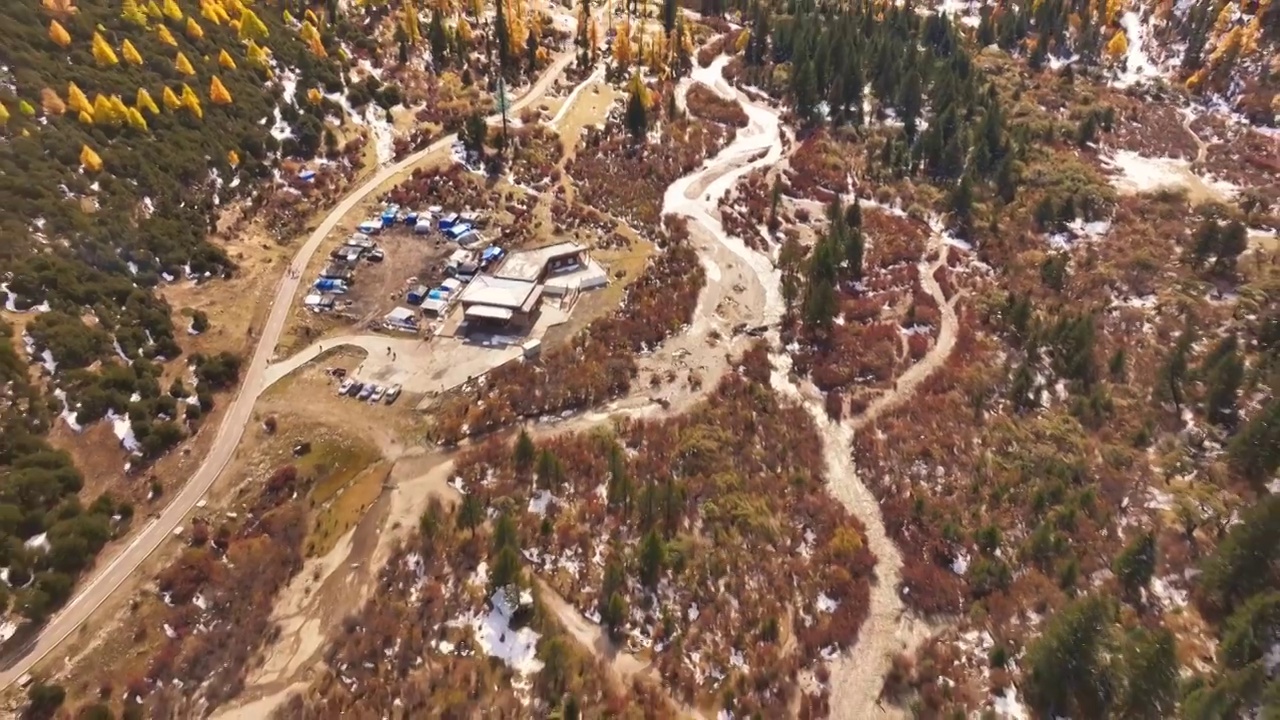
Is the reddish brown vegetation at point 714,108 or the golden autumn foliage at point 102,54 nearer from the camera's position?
the golden autumn foliage at point 102,54

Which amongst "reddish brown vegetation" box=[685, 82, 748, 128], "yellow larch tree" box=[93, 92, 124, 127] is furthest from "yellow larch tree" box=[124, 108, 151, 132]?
"reddish brown vegetation" box=[685, 82, 748, 128]

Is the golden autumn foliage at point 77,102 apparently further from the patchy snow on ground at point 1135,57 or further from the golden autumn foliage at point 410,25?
the patchy snow on ground at point 1135,57

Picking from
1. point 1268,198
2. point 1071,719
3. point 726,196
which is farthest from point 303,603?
point 1268,198

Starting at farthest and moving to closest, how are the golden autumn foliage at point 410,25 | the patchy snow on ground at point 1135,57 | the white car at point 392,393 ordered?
the patchy snow on ground at point 1135,57
the golden autumn foliage at point 410,25
the white car at point 392,393

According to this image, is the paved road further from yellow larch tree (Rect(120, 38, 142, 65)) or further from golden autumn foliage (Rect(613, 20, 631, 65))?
golden autumn foliage (Rect(613, 20, 631, 65))

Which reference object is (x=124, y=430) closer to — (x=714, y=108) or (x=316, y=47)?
(x=316, y=47)

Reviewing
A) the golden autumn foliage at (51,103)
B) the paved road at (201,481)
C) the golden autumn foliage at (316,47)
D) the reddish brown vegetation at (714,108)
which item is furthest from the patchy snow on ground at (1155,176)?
the golden autumn foliage at (51,103)

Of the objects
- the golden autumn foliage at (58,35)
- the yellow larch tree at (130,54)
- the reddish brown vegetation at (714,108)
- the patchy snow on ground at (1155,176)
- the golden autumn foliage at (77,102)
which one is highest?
the golden autumn foliage at (58,35)
